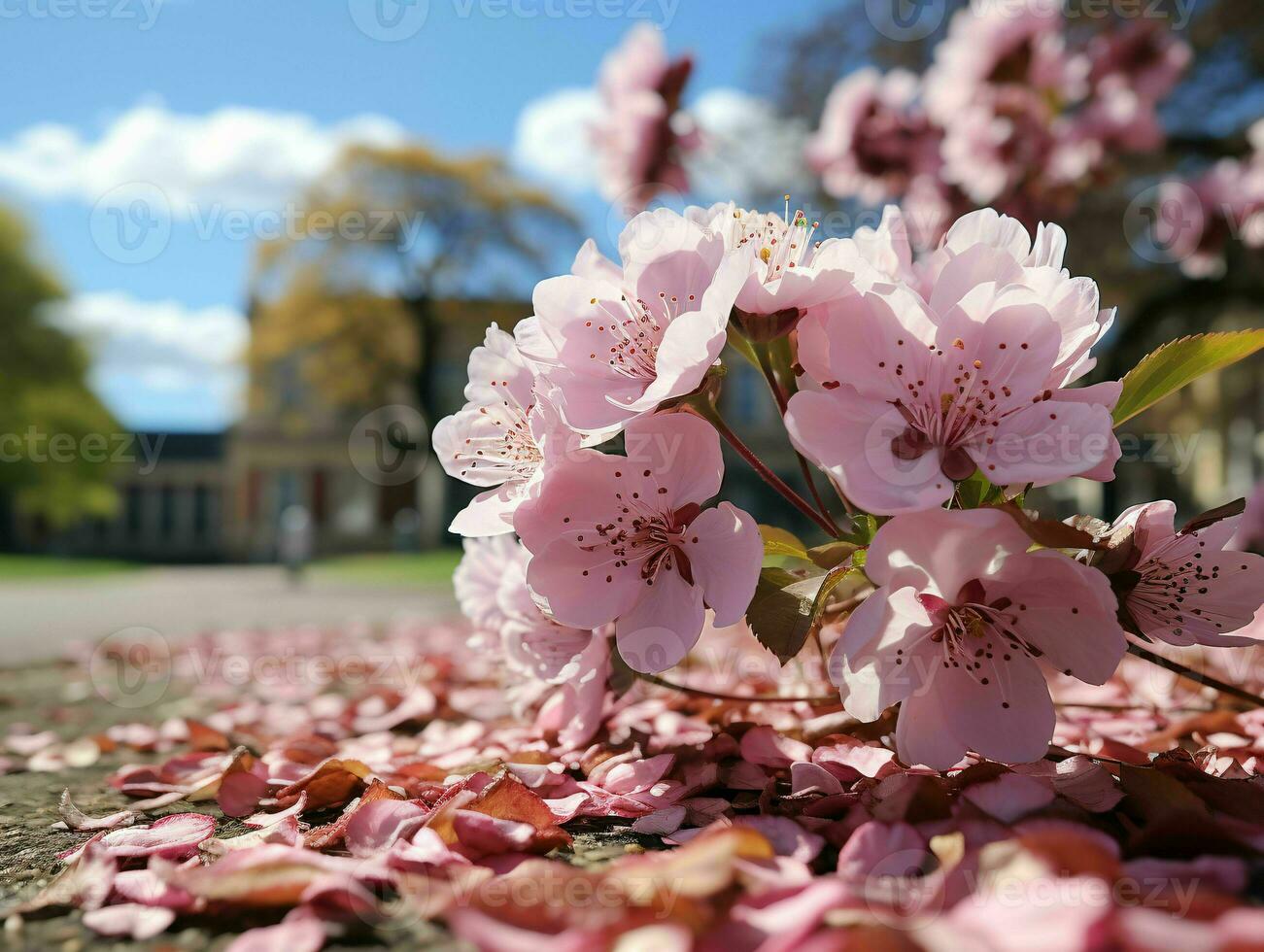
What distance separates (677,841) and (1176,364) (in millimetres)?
729

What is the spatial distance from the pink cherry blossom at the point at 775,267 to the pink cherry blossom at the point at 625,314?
0.05 meters

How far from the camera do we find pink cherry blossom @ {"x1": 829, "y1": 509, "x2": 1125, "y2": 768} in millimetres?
836

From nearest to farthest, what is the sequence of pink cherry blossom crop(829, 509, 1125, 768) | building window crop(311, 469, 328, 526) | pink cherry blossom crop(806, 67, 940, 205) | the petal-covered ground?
the petal-covered ground, pink cherry blossom crop(829, 509, 1125, 768), pink cherry blossom crop(806, 67, 940, 205), building window crop(311, 469, 328, 526)

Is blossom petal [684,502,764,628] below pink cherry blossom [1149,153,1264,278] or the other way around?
below

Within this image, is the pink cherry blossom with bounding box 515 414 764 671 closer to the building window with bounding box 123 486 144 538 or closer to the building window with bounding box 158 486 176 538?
the building window with bounding box 158 486 176 538

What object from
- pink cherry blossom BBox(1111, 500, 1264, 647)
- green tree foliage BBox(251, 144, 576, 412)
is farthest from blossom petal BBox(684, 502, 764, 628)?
green tree foliage BBox(251, 144, 576, 412)

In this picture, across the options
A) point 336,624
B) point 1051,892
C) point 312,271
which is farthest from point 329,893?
point 312,271

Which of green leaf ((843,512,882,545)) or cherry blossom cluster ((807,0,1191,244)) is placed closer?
green leaf ((843,512,882,545))

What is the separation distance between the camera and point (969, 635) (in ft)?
3.04

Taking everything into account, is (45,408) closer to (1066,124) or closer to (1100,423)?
(1066,124)

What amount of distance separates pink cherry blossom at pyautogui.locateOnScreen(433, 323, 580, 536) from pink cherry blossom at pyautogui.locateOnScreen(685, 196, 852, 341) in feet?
0.82

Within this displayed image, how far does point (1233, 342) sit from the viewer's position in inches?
39.0

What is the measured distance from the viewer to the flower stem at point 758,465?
1005mm

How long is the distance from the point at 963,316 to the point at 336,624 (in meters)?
5.63
